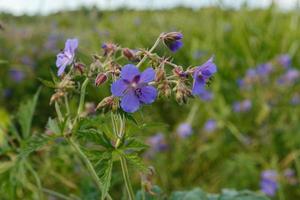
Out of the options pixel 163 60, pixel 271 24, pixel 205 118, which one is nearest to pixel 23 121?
pixel 163 60

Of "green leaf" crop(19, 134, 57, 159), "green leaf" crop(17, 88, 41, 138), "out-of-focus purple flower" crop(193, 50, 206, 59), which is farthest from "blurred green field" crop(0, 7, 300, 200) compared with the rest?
"green leaf" crop(19, 134, 57, 159)

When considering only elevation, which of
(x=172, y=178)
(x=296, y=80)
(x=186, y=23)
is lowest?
(x=172, y=178)

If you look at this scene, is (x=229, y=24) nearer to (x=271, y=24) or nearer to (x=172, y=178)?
(x=271, y=24)

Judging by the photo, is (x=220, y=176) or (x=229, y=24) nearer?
(x=220, y=176)

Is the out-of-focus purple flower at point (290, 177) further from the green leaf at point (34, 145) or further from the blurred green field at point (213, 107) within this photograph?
the green leaf at point (34, 145)

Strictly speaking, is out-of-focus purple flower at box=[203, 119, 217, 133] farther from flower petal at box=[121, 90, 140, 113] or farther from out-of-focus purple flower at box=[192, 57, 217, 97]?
flower petal at box=[121, 90, 140, 113]
